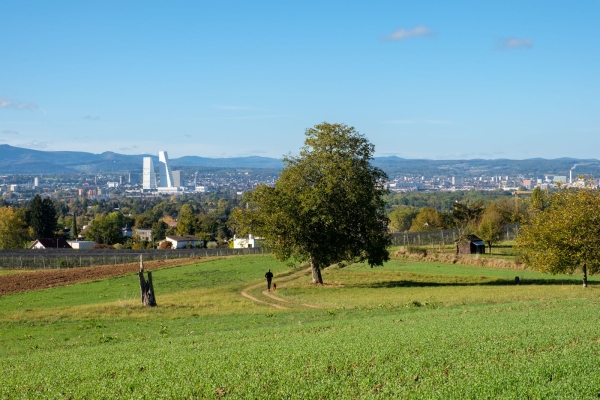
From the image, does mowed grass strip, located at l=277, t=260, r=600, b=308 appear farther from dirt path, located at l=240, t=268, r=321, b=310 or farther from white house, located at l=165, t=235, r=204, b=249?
white house, located at l=165, t=235, r=204, b=249

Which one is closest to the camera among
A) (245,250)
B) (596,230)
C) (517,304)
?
(517,304)

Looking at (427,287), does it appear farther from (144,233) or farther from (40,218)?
(144,233)

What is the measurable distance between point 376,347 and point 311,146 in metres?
33.3

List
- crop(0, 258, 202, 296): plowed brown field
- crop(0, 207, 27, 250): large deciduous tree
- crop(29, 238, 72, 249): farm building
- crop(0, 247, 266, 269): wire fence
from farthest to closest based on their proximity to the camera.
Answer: crop(29, 238, 72, 249): farm building, crop(0, 207, 27, 250): large deciduous tree, crop(0, 247, 266, 269): wire fence, crop(0, 258, 202, 296): plowed brown field

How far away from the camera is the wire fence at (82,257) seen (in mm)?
84000

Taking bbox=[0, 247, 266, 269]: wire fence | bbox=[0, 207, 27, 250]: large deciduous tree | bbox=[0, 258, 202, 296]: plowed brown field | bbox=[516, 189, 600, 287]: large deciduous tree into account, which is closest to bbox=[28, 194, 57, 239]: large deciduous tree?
bbox=[0, 207, 27, 250]: large deciduous tree

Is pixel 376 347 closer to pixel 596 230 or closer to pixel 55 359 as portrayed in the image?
pixel 55 359

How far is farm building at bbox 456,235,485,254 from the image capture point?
278ft

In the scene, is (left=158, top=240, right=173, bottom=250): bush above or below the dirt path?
below

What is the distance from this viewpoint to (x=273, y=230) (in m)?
48.2


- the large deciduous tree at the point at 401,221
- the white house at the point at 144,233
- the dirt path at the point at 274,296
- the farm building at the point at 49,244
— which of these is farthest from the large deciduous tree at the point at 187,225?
the dirt path at the point at 274,296

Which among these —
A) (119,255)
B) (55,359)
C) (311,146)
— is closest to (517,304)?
(55,359)

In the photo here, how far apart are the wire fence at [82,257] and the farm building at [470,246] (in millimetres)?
27734

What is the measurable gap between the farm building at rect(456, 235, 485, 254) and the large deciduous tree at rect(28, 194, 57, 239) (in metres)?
92.9
